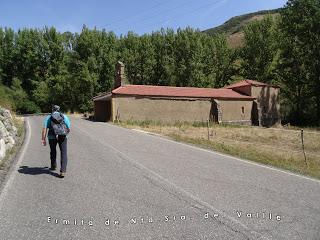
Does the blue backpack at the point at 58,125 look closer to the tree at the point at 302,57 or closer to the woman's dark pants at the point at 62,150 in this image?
the woman's dark pants at the point at 62,150

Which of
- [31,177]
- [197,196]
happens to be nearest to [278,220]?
[197,196]

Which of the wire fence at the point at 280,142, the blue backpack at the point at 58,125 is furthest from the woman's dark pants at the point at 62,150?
the wire fence at the point at 280,142

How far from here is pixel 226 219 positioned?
6371 mm

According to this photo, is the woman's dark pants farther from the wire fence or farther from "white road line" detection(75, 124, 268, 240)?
the wire fence

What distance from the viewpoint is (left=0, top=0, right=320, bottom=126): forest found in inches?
2562

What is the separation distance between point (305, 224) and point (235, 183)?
3180mm

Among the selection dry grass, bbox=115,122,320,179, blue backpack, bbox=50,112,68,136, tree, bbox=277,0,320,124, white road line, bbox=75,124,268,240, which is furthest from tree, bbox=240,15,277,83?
blue backpack, bbox=50,112,68,136

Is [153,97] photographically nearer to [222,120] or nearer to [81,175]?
[222,120]

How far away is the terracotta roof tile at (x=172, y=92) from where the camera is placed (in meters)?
42.5

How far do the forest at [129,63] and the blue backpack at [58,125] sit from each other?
2020 inches

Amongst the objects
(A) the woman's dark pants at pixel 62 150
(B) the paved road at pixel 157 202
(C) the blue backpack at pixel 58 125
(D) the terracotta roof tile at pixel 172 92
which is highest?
(D) the terracotta roof tile at pixel 172 92

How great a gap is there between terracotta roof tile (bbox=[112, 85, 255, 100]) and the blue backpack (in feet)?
101

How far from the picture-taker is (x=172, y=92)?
44906 mm

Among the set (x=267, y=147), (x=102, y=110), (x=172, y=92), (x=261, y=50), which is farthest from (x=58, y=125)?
(x=261, y=50)
